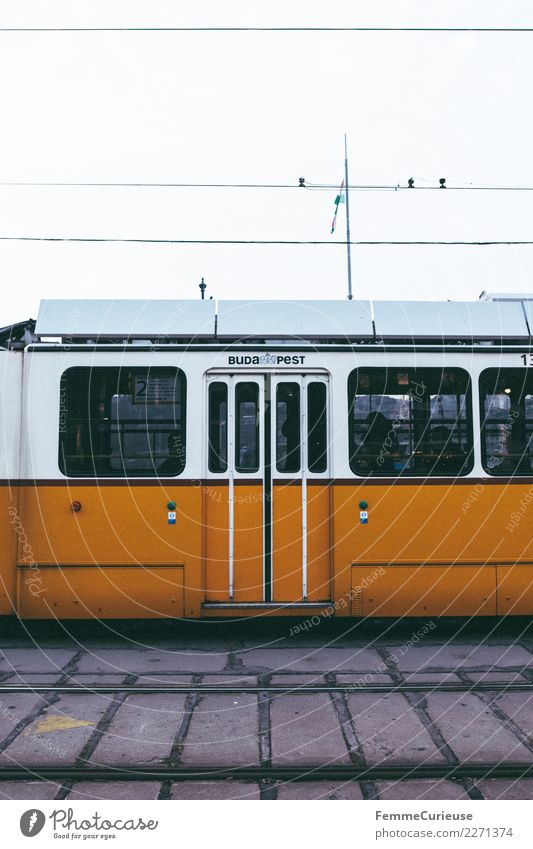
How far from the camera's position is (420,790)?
4477mm

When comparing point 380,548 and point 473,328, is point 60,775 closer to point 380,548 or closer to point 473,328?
point 380,548

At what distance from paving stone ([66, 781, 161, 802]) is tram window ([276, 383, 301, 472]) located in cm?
397

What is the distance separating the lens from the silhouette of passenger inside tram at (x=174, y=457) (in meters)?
7.80

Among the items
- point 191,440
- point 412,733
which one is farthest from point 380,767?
point 191,440

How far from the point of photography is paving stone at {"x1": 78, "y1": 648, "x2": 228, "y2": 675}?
7.01m

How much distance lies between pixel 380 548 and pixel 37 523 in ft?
12.3

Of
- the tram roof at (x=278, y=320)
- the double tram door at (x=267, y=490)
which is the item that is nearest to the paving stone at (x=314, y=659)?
the double tram door at (x=267, y=490)

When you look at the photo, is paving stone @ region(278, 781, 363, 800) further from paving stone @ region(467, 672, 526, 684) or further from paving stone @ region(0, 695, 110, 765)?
paving stone @ region(467, 672, 526, 684)

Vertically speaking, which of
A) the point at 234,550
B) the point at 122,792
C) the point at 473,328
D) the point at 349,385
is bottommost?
the point at 122,792

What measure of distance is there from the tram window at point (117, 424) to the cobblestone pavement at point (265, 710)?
1.91 m

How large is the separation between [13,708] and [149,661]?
1647 millimetres

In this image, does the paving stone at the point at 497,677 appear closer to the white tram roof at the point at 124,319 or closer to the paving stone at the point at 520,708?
the paving stone at the point at 520,708

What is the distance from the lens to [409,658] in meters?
7.37

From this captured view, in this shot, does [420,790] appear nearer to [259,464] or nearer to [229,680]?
[229,680]
